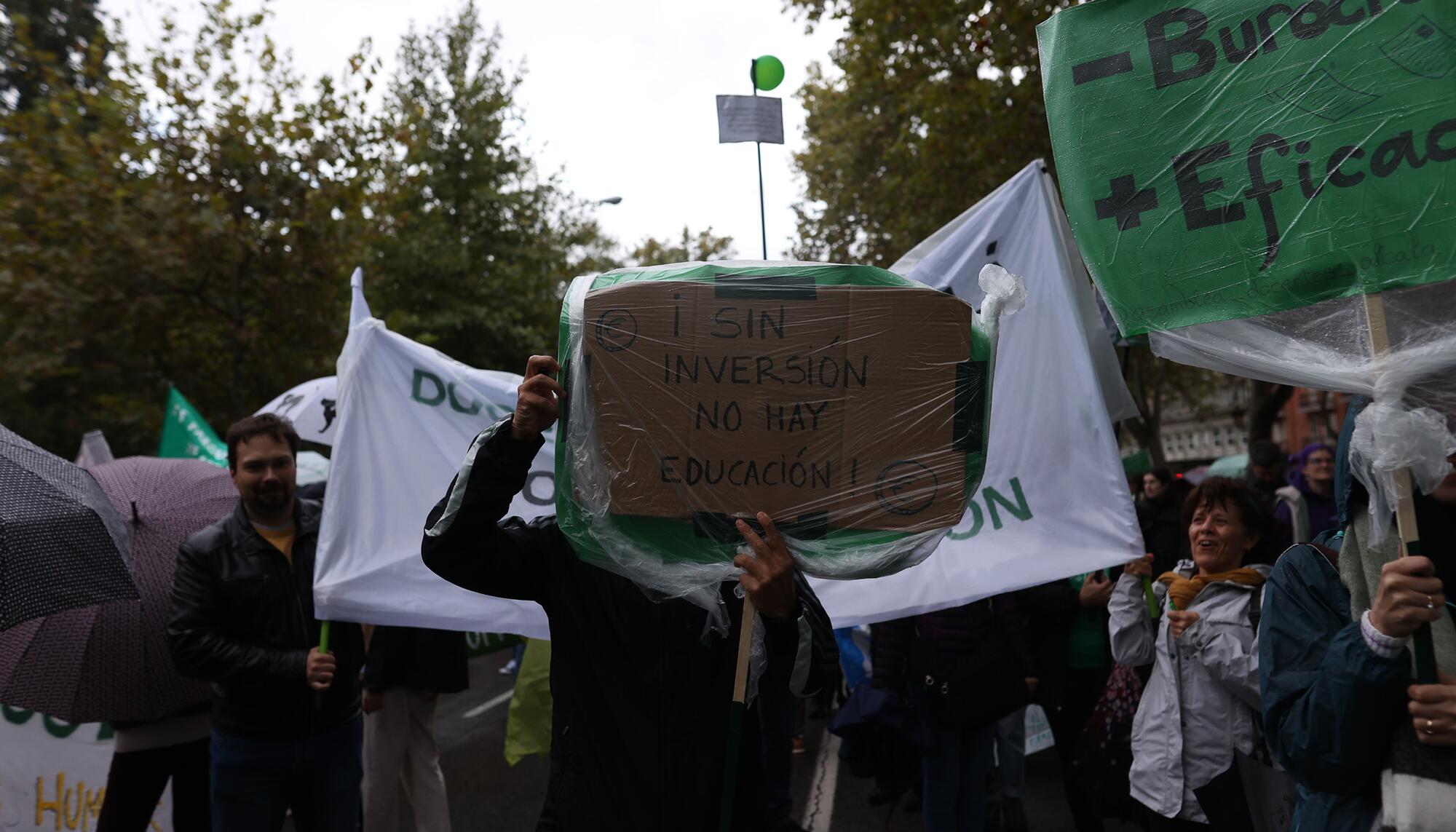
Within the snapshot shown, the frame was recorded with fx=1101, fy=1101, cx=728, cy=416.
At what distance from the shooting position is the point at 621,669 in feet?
8.04

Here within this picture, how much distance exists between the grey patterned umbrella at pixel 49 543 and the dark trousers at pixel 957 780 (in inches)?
126

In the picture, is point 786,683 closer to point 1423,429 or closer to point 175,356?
point 1423,429

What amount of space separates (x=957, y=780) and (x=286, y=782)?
2.67 m

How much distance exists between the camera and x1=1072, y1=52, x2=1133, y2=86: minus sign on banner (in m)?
2.40

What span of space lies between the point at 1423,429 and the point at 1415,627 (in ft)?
1.13

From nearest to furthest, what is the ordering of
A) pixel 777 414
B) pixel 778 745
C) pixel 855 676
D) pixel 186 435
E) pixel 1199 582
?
pixel 777 414
pixel 1199 582
pixel 778 745
pixel 855 676
pixel 186 435

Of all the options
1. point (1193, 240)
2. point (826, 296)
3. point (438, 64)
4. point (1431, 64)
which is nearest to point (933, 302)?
point (826, 296)

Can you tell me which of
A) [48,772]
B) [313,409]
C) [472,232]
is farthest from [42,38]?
[48,772]

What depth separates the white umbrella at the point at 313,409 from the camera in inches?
263

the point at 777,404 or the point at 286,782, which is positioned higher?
the point at 777,404

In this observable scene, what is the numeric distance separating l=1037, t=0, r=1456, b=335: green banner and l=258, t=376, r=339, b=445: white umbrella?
17.3ft

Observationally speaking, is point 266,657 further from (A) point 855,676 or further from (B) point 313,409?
(A) point 855,676

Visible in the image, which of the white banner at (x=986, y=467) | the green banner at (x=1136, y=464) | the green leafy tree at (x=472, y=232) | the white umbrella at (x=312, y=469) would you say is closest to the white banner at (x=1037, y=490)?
the white banner at (x=986, y=467)

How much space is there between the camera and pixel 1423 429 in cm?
191
